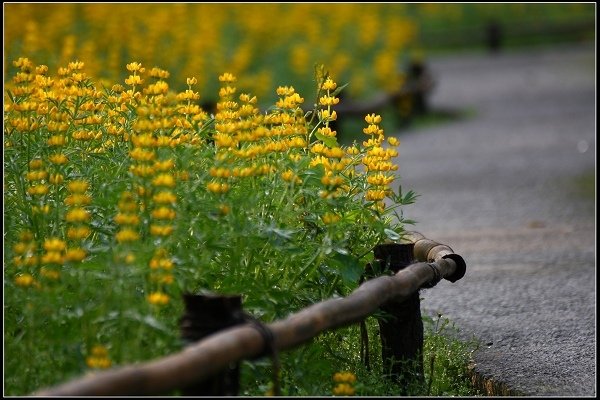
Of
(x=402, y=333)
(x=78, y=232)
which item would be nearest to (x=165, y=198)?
(x=78, y=232)

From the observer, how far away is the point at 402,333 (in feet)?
→ 14.2

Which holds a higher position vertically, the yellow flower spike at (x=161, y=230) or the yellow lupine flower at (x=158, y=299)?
the yellow flower spike at (x=161, y=230)

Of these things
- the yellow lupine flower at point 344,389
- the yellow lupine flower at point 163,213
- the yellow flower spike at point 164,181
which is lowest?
the yellow lupine flower at point 344,389

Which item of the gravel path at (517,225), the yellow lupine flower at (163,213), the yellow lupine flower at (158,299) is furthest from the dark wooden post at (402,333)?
the yellow lupine flower at (158,299)

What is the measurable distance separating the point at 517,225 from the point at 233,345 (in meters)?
6.02

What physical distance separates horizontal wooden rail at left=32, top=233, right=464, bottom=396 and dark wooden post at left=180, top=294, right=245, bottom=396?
0.26ft

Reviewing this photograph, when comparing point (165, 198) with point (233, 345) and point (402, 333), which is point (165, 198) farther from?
point (402, 333)

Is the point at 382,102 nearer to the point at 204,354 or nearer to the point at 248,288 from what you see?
the point at 248,288

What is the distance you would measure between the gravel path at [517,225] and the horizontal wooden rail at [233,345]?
79 cm

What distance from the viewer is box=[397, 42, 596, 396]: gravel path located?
498 cm

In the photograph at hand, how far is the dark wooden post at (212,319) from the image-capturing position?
322 centimetres

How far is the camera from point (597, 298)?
6125 millimetres

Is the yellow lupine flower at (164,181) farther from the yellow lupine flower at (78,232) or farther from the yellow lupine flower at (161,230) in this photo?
the yellow lupine flower at (78,232)

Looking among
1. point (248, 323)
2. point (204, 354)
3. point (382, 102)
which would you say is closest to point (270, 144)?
point (248, 323)
